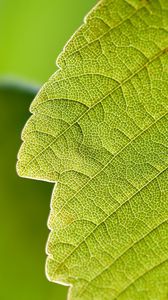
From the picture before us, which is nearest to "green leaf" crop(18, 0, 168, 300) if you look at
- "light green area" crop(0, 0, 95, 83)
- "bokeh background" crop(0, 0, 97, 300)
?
"bokeh background" crop(0, 0, 97, 300)

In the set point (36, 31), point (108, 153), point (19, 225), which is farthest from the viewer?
point (36, 31)

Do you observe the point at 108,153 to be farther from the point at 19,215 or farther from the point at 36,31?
the point at 36,31

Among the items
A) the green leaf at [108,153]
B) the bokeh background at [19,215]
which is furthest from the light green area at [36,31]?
the green leaf at [108,153]

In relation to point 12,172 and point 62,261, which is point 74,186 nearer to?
point 62,261

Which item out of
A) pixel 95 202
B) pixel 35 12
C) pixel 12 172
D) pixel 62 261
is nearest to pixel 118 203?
pixel 95 202

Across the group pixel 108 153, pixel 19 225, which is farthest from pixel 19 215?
pixel 108 153

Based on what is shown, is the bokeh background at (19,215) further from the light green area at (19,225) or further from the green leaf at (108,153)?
the green leaf at (108,153)
